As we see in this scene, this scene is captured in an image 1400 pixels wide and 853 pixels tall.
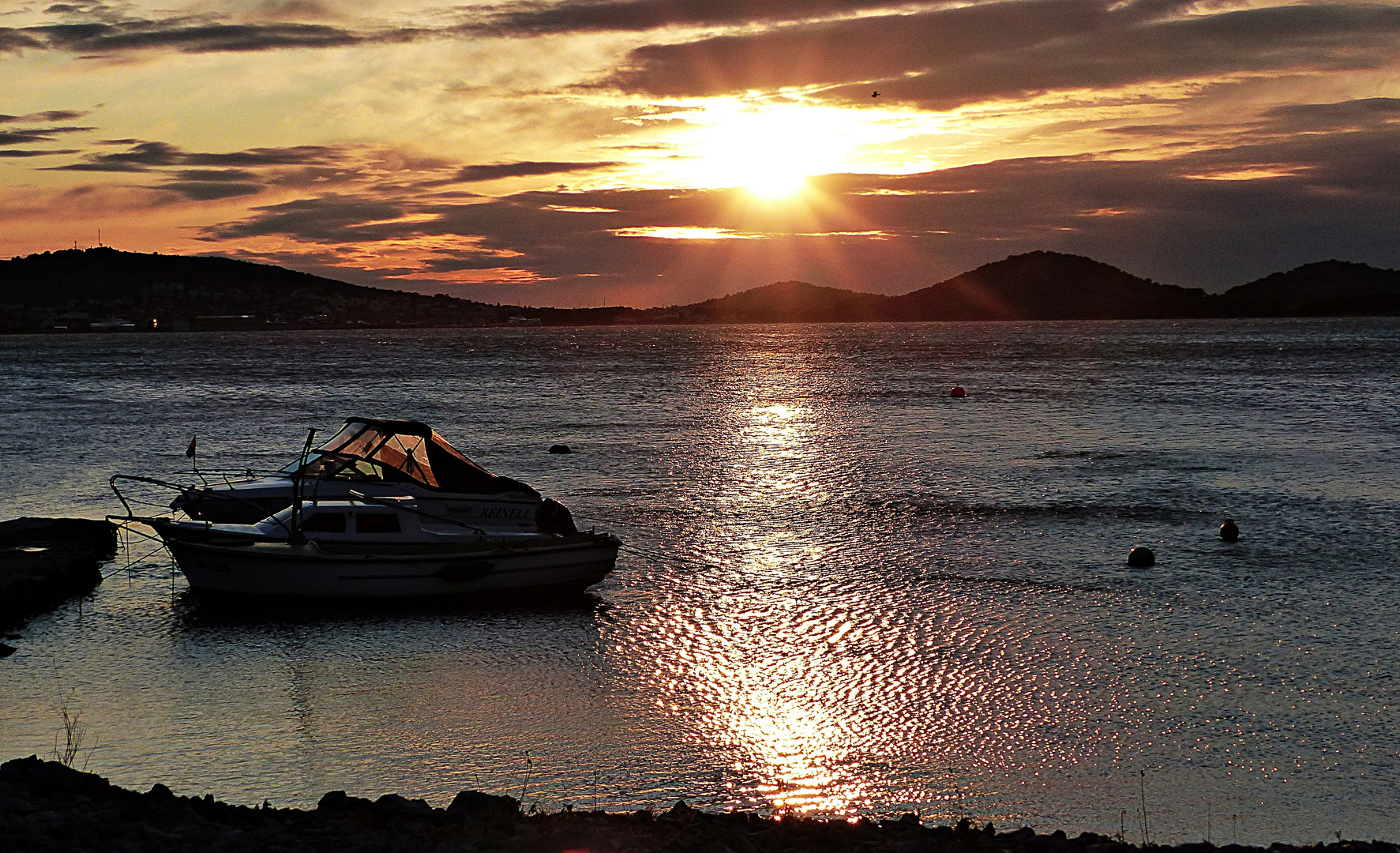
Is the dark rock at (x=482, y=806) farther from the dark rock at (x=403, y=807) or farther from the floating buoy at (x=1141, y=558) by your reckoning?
the floating buoy at (x=1141, y=558)

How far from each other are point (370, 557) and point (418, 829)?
12082mm

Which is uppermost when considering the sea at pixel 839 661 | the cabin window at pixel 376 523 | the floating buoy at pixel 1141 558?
the cabin window at pixel 376 523

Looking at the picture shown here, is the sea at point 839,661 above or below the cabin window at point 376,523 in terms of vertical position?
below

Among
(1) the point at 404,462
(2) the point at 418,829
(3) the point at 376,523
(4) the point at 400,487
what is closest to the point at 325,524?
(3) the point at 376,523

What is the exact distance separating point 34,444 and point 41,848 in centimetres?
4609

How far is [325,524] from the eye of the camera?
23.0m

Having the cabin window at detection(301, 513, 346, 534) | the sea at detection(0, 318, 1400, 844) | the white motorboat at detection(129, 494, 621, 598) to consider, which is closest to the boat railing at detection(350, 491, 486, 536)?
the white motorboat at detection(129, 494, 621, 598)

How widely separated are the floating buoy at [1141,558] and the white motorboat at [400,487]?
39.4 feet

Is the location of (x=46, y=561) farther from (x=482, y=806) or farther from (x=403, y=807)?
(x=482, y=806)

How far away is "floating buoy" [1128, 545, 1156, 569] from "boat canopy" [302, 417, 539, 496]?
13.4 meters

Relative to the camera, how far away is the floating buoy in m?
25.4

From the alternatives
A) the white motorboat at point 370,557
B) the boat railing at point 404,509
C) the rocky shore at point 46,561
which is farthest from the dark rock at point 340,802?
the boat railing at point 404,509

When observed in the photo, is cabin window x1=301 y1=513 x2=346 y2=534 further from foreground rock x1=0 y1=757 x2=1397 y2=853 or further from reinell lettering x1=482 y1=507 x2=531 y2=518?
foreground rock x1=0 y1=757 x2=1397 y2=853

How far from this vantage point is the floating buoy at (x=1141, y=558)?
2542 cm
